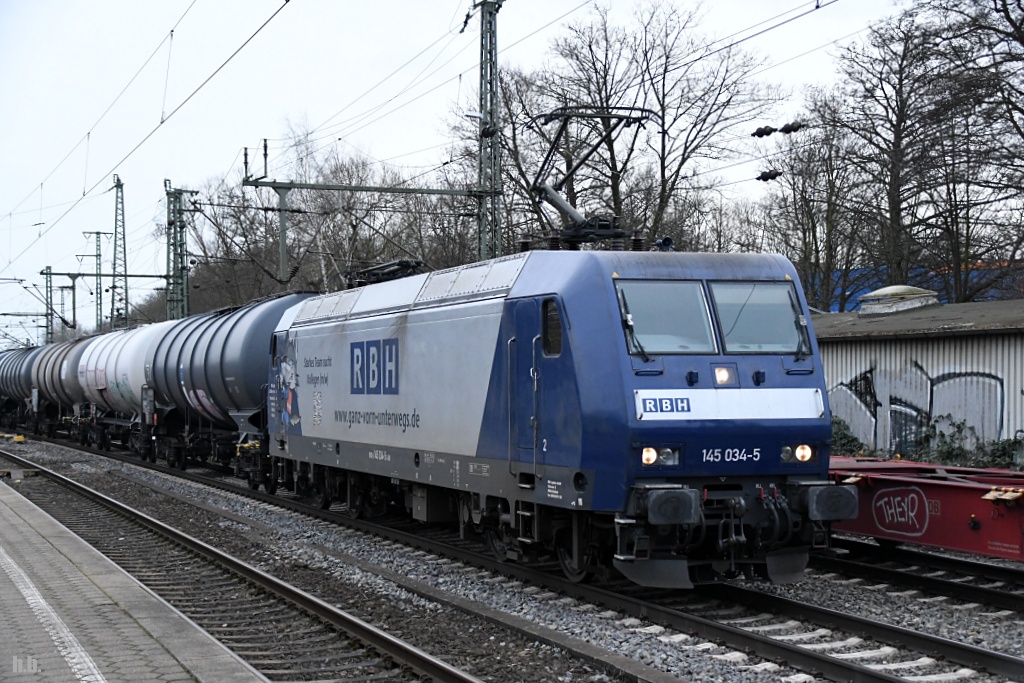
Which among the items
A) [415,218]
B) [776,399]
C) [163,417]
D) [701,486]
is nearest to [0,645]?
[701,486]

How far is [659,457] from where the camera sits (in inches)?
361

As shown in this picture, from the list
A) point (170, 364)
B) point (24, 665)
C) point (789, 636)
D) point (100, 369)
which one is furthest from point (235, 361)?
point (789, 636)

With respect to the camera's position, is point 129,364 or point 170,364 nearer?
point 170,364

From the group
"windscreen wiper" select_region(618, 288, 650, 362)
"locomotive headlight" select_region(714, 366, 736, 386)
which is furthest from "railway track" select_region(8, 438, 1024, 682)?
"windscreen wiper" select_region(618, 288, 650, 362)

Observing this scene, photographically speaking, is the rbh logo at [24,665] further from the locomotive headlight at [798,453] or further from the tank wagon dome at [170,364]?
the tank wagon dome at [170,364]

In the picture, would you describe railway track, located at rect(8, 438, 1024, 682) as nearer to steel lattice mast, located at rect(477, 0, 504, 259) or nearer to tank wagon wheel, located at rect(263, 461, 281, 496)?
tank wagon wheel, located at rect(263, 461, 281, 496)

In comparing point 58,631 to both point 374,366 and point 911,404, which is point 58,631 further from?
point 911,404

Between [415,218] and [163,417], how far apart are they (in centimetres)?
1887

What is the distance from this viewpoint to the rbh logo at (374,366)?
44.1 ft

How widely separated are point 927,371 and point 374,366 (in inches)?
407

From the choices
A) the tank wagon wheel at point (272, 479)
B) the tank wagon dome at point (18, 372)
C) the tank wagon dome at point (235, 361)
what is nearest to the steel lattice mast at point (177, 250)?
the tank wagon dome at point (18, 372)

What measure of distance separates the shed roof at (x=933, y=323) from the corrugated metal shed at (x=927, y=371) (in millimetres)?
19

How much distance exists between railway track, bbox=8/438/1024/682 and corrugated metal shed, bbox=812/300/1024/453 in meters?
9.52

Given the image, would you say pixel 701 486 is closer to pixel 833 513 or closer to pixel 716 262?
pixel 833 513
